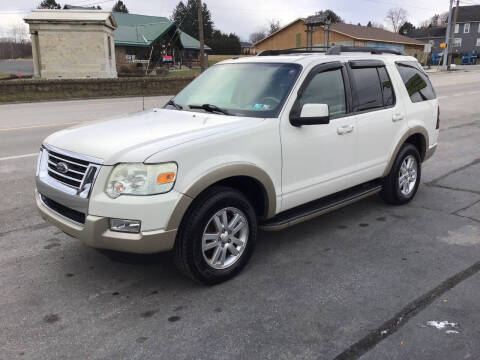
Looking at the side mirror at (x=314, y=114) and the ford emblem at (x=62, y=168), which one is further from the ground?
the side mirror at (x=314, y=114)

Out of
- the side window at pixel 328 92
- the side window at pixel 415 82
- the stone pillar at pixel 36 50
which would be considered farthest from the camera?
the stone pillar at pixel 36 50

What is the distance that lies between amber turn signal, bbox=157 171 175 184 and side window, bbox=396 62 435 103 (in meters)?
3.48

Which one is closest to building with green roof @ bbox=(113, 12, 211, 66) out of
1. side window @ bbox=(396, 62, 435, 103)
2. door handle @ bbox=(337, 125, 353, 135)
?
side window @ bbox=(396, 62, 435, 103)

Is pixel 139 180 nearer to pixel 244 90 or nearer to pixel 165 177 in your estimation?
pixel 165 177

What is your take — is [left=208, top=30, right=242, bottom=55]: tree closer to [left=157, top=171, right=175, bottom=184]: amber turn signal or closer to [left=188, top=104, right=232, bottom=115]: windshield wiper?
[left=188, top=104, right=232, bottom=115]: windshield wiper

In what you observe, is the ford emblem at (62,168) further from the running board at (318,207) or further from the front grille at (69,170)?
the running board at (318,207)

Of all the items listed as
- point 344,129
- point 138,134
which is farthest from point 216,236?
point 344,129

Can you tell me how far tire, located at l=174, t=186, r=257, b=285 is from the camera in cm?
340

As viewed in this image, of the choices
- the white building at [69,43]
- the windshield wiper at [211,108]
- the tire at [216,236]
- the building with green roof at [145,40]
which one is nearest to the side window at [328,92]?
the windshield wiper at [211,108]

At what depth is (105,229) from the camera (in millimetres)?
3221

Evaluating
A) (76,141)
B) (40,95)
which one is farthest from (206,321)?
(40,95)

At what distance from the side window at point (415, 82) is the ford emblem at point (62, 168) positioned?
3936mm

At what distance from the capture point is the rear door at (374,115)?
478cm

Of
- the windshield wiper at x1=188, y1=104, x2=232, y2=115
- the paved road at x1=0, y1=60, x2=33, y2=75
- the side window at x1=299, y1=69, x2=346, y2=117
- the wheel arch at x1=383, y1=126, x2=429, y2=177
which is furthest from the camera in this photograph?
the paved road at x1=0, y1=60, x2=33, y2=75
